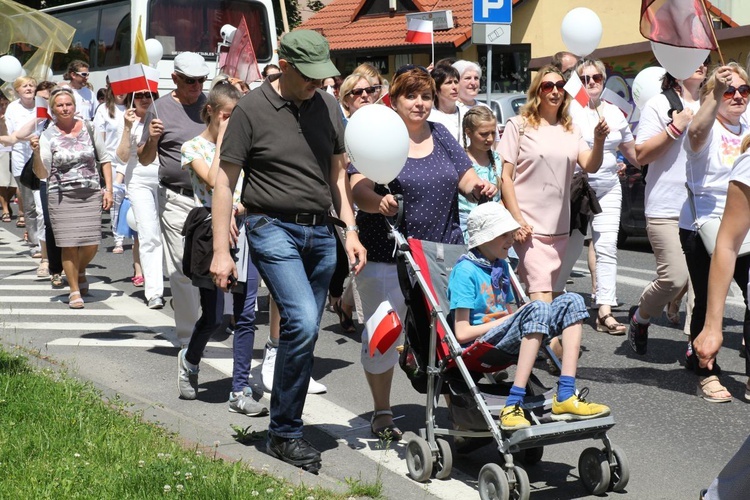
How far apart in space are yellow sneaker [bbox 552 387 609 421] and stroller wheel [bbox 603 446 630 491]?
0.68 ft

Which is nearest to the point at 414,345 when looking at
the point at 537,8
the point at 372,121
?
the point at 372,121

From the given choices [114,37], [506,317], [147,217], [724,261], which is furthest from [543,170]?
[114,37]

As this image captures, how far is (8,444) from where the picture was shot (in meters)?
5.15

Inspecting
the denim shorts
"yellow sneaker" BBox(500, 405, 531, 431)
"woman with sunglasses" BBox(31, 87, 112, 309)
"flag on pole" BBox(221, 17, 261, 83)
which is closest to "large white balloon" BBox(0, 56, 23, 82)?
"woman with sunglasses" BBox(31, 87, 112, 309)

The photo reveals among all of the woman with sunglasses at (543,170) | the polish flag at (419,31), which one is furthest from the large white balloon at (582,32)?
the polish flag at (419,31)

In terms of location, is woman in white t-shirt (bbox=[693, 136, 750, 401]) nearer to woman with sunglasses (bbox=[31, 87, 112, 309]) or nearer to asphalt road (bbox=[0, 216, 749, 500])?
asphalt road (bbox=[0, 216, 749, 500])

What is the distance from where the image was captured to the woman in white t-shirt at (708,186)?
6.66m

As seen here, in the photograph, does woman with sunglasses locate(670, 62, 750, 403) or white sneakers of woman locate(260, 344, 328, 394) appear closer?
woman with sunglasses locate(670, 62, 750, 403)

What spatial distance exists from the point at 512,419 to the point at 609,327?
4.13 m

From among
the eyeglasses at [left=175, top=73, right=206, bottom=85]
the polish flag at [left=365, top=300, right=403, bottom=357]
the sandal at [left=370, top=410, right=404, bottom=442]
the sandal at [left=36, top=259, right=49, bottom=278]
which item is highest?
the eyeglasses at [left=175, top=73, right=206, bottom=85]

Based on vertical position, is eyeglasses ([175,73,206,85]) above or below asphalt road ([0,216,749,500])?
above

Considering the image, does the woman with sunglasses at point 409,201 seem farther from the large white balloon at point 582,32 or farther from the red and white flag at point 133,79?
the red and white flag at point 133,79

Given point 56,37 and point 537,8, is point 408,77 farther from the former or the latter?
point 537,8

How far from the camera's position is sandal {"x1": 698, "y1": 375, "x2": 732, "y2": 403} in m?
6.60
